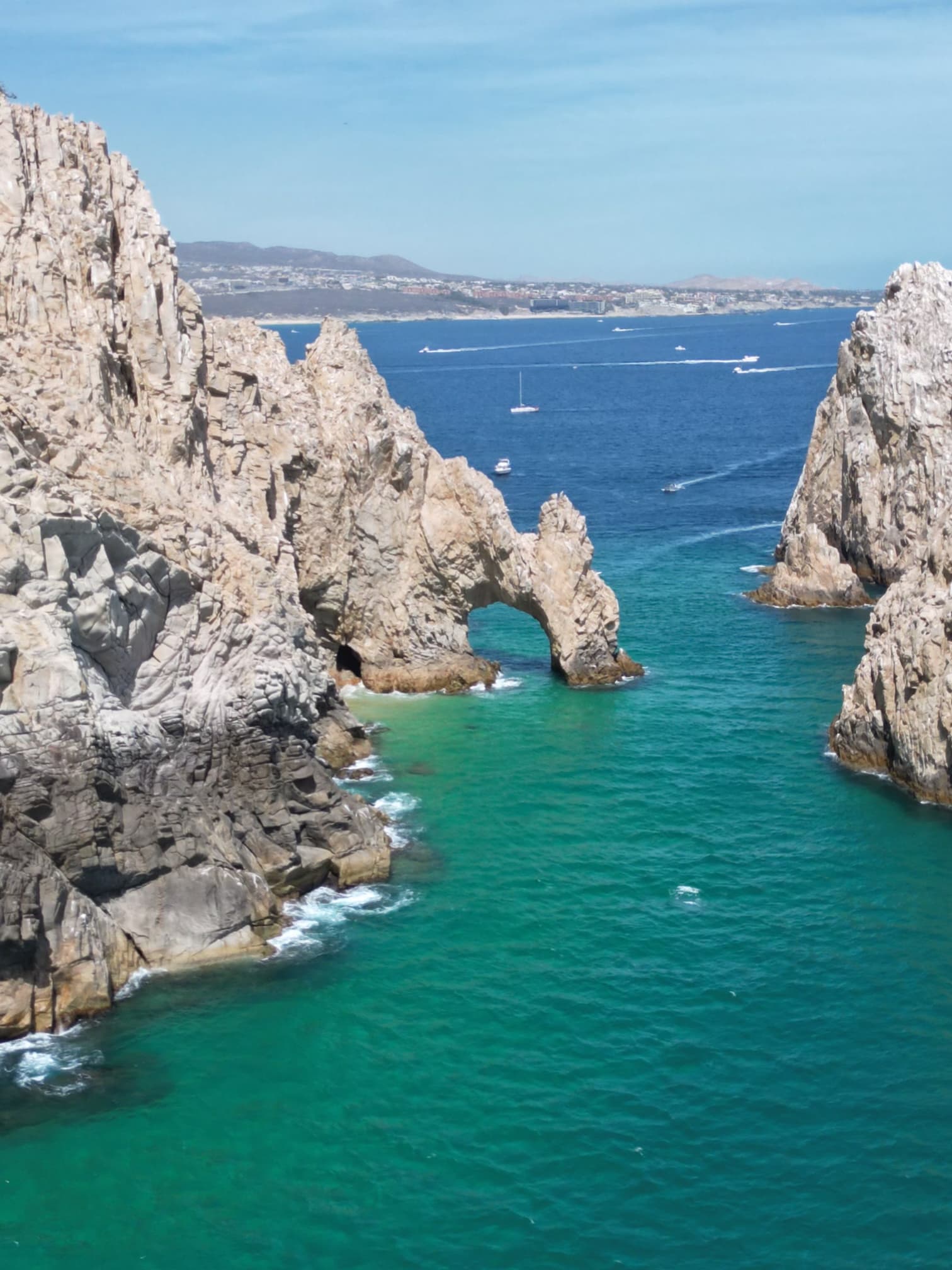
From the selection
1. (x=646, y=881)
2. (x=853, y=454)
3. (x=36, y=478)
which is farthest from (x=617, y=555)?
(x=36, y=478)

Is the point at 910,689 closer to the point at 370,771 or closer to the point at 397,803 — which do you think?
the point at 397,803

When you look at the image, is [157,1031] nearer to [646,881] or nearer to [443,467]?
[646,881]

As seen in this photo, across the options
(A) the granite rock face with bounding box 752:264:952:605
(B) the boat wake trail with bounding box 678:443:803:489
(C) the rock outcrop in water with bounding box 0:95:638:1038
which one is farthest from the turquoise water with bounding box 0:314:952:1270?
(B) the boat wake trail with bounding box 678:443:803:489

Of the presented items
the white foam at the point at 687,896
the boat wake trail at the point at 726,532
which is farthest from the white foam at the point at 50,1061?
the boat wake trail at the point at 726,532

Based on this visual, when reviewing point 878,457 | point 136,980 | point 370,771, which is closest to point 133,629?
point 136,980

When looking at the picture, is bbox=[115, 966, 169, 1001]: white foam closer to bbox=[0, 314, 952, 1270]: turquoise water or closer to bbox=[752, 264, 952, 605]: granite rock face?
bbox=[0, 314, 952, 1270]: turquoise water
